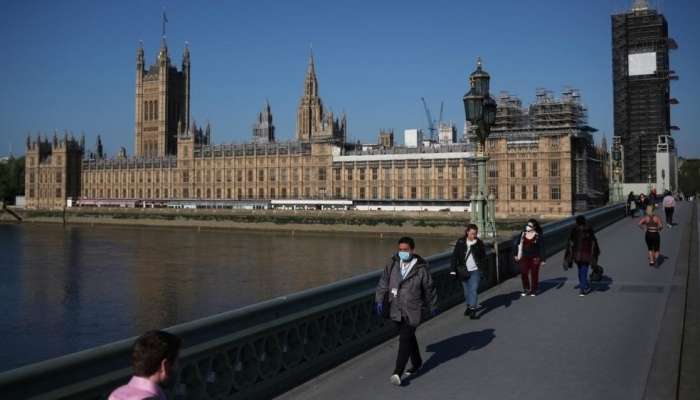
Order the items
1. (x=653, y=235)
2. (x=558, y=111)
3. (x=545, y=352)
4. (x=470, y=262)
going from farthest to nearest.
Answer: (x=558, y=111)
(x=653, y=235)
(x=470, y=262)
(x=545, y=352)

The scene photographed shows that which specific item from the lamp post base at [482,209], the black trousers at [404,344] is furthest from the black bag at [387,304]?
the lamp post base at [482,209]

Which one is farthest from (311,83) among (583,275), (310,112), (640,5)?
(583,275)

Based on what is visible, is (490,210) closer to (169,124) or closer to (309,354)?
(309,354)

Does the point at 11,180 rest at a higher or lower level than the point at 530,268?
higher

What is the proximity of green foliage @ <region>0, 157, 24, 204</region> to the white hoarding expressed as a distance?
12102cm

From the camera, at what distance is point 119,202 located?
118938 millimetres

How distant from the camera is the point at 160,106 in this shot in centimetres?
13238

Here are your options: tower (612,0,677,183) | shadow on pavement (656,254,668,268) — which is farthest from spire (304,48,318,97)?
shadow on pavement (656,254,668,268)

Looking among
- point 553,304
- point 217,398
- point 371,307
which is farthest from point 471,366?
point 553,304

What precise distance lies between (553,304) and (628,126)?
10999 centimetres

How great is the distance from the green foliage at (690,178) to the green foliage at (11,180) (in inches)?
5369

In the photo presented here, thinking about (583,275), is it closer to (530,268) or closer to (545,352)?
(530,268)

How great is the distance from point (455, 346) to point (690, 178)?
14285cm

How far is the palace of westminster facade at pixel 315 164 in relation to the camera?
79938 millimetres
